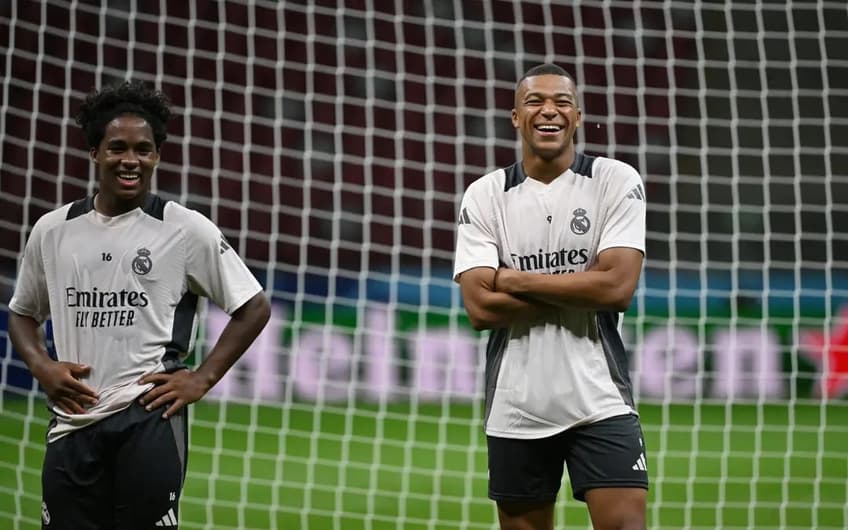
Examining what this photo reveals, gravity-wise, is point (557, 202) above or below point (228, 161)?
below

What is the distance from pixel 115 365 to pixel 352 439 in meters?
4.71

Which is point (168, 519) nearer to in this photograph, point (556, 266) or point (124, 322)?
point (124, 322)

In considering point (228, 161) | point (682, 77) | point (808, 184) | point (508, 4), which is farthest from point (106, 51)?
point (808, 184)

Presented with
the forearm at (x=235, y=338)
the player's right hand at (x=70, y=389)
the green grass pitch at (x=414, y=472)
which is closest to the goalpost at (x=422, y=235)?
the green grass pitch at (x=414, y=472)

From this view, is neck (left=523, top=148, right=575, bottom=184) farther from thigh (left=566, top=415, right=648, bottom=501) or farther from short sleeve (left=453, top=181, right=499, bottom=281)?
thigh (left=566, top=415, right=648, bottom=501)

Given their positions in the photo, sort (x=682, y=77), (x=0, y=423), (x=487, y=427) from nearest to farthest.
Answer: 1. (x=487, y=427)
2. (x=0, y=423)
3. (x=682, y=77)

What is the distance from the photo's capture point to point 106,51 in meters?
9.32

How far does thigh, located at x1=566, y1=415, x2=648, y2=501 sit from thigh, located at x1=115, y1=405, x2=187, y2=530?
100cm

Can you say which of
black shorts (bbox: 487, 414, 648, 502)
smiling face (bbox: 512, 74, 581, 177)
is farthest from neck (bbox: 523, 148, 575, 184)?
black shorts (bbox: 487, 414, 648, 502)

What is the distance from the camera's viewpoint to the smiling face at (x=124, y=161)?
304cm

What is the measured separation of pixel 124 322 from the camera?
2994 mm

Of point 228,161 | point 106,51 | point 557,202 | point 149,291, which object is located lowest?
point 149,291

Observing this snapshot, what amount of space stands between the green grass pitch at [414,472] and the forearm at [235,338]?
2.57 m

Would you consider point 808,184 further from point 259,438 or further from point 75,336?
point 75,336
